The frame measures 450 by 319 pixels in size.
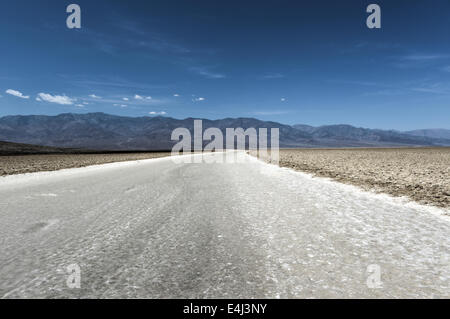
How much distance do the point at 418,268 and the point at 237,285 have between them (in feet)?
8.24

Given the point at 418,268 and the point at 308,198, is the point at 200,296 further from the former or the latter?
the point at 308,198

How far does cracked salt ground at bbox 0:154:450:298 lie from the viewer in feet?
10.1

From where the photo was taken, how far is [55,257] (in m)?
3.93

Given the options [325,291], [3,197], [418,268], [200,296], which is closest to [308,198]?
[418,268]

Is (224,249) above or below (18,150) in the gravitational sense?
below

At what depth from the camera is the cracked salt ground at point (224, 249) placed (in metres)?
3.08

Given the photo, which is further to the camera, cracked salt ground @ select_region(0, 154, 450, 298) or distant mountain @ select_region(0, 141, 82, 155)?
distant mountain @ select_region(0, 141, 82, 155)

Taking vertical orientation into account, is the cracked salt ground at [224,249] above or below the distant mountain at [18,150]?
below

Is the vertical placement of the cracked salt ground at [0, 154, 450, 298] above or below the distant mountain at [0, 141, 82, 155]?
below

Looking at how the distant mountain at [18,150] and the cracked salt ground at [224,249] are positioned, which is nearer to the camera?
the cracked salt ground at [224,249]

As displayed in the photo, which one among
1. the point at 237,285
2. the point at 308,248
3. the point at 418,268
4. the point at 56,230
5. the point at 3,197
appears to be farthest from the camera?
the point at 3,197

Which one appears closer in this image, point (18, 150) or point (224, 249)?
point (224, 249)

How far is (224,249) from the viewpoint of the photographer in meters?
4.32
